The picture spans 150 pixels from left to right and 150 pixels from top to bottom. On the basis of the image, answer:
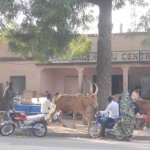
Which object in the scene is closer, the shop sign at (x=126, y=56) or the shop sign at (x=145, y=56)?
the shop sign at (x=145, y=56)

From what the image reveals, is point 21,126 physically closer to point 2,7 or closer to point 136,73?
point 2,7

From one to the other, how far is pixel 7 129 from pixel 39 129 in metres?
1.19

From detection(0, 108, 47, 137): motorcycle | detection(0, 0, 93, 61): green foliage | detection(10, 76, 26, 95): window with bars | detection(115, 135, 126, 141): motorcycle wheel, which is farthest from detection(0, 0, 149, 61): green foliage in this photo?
detection(10, 76, 26, 95): window with bars

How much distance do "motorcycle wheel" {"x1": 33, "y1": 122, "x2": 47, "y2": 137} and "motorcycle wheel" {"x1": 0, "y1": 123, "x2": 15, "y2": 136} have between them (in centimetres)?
83

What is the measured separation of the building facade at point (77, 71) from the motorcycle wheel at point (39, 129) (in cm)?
851

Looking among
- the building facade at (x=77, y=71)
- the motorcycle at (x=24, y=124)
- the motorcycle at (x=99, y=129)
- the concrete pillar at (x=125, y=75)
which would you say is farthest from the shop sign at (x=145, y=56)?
the motorcycle at (x=24, y=124)

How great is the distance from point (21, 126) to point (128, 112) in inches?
158

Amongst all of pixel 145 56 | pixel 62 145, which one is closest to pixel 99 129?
pixel 62 145

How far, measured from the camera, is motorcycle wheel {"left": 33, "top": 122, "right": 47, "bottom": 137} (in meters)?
17.0

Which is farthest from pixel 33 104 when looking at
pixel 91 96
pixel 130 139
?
Result: pixel 130 139

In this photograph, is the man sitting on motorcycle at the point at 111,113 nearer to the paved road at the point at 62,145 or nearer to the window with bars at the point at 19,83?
the paved road at the point at 62,145

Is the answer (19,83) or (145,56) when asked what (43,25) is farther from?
(19,83)

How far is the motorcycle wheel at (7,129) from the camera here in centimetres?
1689

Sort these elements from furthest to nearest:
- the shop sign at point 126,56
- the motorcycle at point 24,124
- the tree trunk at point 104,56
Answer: the shop sign at point 126,56 → the tree trunk at point 104,56 → the motorcycle at point 24,124
